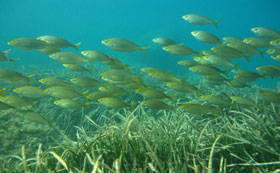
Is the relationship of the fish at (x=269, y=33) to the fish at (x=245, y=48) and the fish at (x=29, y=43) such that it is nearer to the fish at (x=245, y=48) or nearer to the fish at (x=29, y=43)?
the fish at (x=245, y=48)

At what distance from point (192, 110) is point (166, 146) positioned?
112cm

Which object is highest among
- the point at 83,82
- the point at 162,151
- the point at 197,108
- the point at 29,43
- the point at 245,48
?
the point at 29,43

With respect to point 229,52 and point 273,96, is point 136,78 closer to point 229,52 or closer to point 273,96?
point 229,52

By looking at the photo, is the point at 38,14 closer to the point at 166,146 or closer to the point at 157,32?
the point at 157,32

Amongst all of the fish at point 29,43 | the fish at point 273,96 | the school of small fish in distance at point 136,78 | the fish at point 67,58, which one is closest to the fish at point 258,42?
the school of small fish in distance at point 136,78

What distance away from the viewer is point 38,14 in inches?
6870

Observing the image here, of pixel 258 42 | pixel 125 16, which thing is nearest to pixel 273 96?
pixel 258 42

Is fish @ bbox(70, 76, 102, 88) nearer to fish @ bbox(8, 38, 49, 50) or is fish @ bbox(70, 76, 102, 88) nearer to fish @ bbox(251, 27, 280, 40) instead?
fish @ bbox(8, 38, 49, 50)

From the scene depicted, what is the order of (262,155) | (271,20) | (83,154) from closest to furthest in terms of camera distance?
(262,155) < (83,154) < (271,20)

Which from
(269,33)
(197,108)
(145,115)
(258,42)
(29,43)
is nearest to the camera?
(197,108)

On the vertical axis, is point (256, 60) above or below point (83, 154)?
above

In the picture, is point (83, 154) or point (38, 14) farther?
point (38, 14)

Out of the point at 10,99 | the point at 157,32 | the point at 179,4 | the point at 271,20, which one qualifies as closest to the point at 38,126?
the point at 10,99

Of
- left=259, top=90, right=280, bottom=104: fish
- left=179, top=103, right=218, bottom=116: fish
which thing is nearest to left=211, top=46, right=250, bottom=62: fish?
left=259, top=90, right=280, bottom=104: fish
